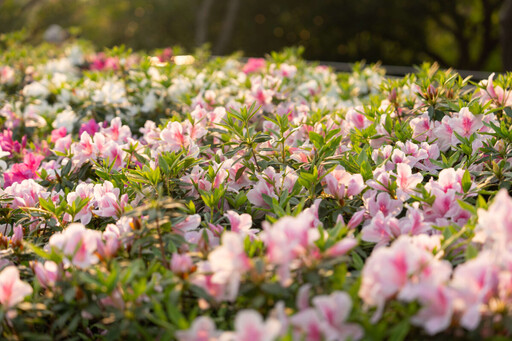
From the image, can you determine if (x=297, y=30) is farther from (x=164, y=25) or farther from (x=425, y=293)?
(x=425, y=293)

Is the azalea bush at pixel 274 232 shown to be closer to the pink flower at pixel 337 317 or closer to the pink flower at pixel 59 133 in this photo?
the pink flower at pixel 337 317

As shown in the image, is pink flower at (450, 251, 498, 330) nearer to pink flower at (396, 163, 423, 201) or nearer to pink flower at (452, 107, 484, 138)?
pink flower at (396, 163, 423, 201)

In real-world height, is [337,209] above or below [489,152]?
below

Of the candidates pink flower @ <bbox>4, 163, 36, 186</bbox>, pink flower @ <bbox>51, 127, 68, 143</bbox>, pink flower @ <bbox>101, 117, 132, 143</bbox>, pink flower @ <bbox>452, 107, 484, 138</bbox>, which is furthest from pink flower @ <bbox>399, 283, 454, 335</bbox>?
pink flower @ <bbox>51, 127, 68, 143</bbox>

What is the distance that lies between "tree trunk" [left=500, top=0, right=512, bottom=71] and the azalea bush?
3.89 metres

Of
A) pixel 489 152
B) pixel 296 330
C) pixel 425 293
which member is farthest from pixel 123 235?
pixel 489 152

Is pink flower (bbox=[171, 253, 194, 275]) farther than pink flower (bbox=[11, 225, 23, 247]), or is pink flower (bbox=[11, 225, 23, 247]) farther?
pink flower (bbox=[11, 225, 23, 247])

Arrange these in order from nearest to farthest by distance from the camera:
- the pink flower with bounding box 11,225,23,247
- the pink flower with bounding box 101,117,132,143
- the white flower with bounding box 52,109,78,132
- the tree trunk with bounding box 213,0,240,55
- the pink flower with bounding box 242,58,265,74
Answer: the pink flower with bounding box 11,225,23,247 → the pink flower with bounding box 101,117,132,143 → the white flower with bounding box 52,109,78,132 → the pink flower with bounding box 242,58,265,74 → the tree trunk with bounding box 213,0,240,55

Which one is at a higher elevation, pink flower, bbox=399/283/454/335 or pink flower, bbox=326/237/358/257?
pink flower, bbox=326/237/358/257

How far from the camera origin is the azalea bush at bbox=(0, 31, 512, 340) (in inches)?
42.0

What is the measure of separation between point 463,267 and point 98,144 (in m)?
1.65

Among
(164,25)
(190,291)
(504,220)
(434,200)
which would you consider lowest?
(164,25)

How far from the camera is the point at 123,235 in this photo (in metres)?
1.48

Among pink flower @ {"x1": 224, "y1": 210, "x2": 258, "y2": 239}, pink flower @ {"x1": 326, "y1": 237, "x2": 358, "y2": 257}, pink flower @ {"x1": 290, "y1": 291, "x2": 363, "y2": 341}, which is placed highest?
pink flower @ {"x1": 326, "y1": 237, "x2": 358, "y2": 257}
